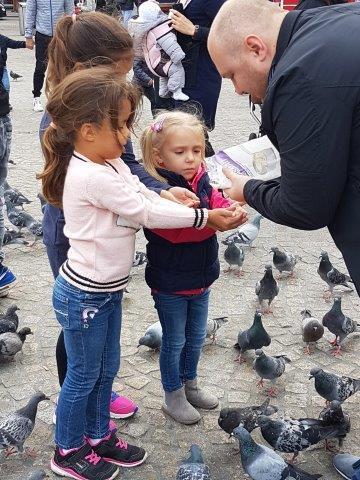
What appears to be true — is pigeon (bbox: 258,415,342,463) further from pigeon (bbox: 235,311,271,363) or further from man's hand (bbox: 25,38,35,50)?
man's hand (bbox: 25,38,35,50)

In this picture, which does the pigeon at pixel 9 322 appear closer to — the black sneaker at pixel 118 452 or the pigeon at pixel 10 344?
the pigeon at pixel 10 344

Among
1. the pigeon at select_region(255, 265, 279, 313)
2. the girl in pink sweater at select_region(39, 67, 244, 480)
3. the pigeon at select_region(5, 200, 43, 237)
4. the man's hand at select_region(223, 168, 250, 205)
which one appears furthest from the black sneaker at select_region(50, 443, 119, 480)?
the pigeon at select_region(5, 200, 43, 237)

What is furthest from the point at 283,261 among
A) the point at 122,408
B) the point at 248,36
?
the point at 248,36

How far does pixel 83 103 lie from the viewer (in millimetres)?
2811

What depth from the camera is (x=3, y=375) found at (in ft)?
14.6

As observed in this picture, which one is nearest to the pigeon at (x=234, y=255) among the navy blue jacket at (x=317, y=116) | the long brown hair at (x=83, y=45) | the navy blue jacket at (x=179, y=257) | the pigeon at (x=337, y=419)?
the pigeon at (x=337, y=419)

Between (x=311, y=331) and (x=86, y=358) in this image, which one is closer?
(x=86, y=358)

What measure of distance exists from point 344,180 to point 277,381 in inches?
94.5

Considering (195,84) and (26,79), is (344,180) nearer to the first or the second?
(195,84)

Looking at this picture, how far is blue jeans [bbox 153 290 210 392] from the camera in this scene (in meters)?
3.48

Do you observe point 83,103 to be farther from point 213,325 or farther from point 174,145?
point 213,325

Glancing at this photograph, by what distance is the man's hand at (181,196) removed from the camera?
3.10 meters

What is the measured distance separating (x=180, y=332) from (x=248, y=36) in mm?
1698

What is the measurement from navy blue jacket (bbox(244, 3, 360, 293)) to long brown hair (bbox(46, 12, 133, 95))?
0.98 m
